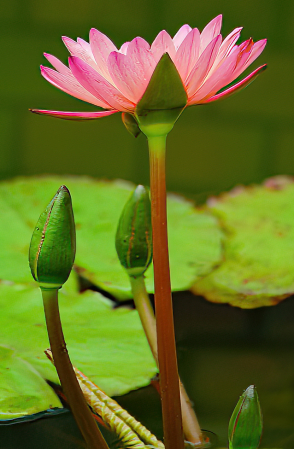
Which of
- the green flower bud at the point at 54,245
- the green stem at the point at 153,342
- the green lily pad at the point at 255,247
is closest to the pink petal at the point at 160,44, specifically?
the green flower bud at the point at 54,245

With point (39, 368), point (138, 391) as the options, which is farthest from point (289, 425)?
point (39, 368)

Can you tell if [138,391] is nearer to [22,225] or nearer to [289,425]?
[289,425]

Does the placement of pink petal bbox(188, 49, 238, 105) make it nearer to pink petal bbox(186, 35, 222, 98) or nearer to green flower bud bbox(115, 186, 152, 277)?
pink petal bbox(186, 35, 222, 98)

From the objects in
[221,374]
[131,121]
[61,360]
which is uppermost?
[131,121]

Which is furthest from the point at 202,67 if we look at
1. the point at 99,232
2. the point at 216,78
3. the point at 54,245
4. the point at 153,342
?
the point at 99,232

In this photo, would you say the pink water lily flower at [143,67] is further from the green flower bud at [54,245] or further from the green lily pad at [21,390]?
the green lily pad at [21,390]

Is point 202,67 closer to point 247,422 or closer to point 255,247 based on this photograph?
point 247,422

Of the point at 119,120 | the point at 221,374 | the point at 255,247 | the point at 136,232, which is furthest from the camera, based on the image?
the point at 119,120
